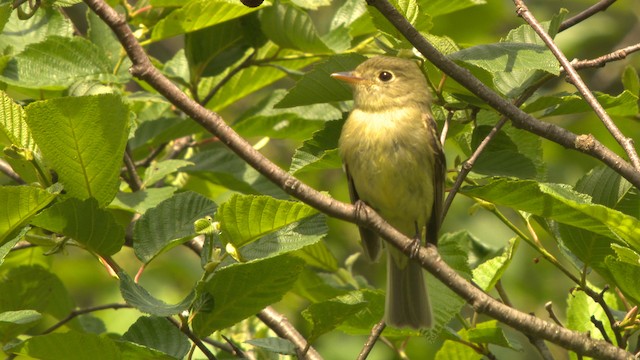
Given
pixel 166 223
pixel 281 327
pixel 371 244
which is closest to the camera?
pixel 166 223

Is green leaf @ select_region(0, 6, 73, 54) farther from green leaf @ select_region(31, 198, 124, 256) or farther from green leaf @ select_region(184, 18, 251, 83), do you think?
green leaf @ select_region(31, 198, 124, 256)

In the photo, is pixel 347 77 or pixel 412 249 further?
pixel 347 77

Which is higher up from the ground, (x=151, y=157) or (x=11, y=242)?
(x=151, y=157)

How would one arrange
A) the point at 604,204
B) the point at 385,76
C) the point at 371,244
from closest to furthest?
the point at 604,204 < the point at 371,244 < the point at 385,76

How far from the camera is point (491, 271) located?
3510 mm

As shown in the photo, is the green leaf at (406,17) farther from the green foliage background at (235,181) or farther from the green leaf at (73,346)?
the green leaf at (73,346)

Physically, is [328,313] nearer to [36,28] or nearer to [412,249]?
[412,249]

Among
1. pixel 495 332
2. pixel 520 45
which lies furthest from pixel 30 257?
pixel 520 45

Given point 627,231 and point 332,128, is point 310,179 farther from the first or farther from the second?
point 627,231

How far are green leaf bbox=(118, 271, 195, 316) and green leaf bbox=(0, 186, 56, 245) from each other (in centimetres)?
28

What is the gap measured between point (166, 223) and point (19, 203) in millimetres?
450

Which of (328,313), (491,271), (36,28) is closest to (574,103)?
(491,271)

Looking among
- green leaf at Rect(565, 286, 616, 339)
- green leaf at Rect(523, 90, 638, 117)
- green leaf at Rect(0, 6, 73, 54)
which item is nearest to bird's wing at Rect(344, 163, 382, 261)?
green leaf at Rect(565, 286, 616, 339)

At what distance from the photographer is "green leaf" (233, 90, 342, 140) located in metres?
4.00
